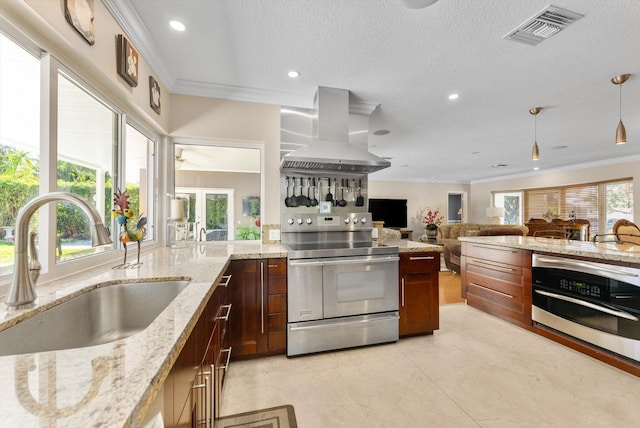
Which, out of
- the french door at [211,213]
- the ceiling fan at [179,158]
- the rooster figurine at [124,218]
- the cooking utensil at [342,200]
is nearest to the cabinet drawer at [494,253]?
the cooking utensil at [342,200]

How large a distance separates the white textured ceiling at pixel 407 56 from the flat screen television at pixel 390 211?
494cm

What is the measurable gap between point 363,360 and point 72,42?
106 inches

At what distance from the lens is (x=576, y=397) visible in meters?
1.76

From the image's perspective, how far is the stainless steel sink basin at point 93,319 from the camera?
0.89m

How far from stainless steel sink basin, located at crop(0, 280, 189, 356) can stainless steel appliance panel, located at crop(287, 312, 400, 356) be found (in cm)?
117

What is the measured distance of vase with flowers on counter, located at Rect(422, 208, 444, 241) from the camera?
26.6 ft

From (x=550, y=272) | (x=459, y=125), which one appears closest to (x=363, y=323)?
(x=550, y=272)

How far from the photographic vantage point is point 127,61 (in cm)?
177

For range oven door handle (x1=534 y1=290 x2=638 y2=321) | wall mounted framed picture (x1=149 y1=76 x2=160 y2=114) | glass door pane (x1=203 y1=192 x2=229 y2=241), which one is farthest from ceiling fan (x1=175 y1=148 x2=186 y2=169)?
range oven door handle (x1=534 y1=290 x2=638 y2=321)

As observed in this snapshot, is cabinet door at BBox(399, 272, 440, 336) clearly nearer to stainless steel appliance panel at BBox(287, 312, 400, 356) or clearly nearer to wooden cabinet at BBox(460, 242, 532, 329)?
stainless steel appliance panel at BBox(287, 312, 400, 356)

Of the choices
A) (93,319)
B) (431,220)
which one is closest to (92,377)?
(93,319)

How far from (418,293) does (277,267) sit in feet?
4.53

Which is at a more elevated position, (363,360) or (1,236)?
(1,236)

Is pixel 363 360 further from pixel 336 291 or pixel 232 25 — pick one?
pixel 232 25
